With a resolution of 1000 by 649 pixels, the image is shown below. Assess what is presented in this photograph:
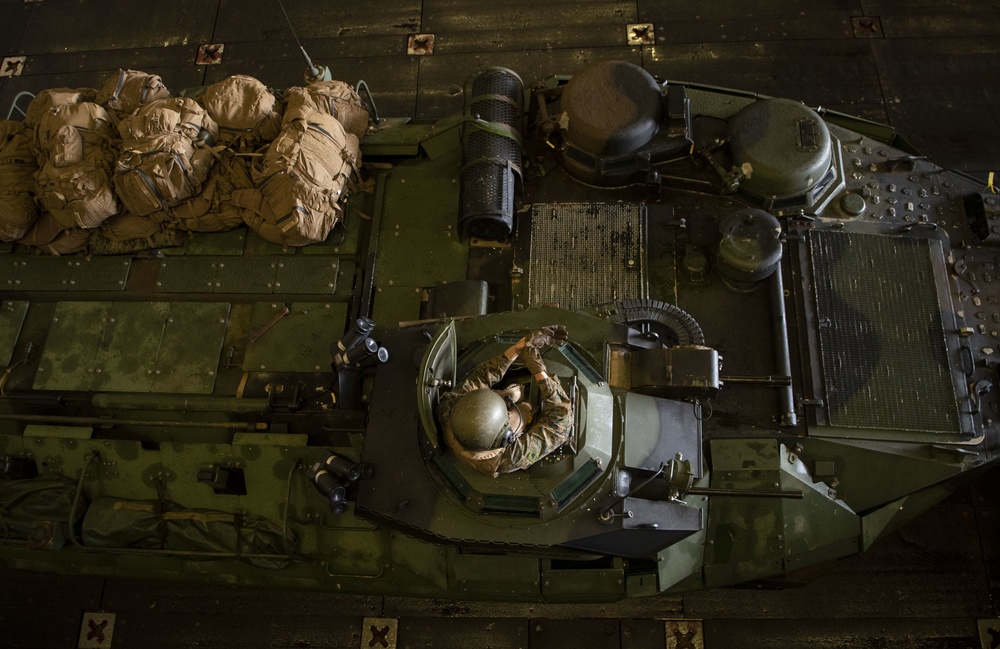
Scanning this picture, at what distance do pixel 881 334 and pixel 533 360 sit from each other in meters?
3.12

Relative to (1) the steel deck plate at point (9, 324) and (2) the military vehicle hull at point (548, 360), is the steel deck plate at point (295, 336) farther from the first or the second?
(1) the steel deck plate at point (9, 324)

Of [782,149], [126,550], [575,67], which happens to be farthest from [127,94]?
[782,149]

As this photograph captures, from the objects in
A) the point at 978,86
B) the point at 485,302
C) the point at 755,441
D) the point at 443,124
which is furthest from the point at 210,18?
the point at 978,86

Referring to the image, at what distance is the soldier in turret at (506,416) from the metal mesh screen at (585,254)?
133 centimetres

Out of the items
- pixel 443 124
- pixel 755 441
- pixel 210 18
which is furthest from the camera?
pixel 210 18

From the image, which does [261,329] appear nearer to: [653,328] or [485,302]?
[485,302]

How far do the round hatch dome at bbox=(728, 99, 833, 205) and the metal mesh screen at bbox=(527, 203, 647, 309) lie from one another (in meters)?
1.03

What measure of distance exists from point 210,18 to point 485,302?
7.21m

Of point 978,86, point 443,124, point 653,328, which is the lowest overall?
point 653,328

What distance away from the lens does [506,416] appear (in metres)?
5.09

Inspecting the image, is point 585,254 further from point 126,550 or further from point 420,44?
point 420,44

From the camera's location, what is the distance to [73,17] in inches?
459

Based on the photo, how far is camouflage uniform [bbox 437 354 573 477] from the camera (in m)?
5.32

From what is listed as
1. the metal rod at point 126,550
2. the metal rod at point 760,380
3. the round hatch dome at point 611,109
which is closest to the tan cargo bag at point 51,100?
the metal rod at point 126,550
